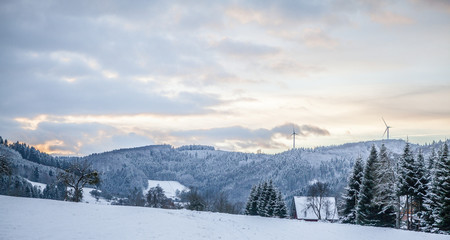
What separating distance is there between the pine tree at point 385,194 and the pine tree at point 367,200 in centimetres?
54

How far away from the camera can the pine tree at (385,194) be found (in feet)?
155

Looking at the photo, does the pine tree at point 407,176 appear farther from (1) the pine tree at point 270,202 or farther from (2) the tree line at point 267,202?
(1) the pine tree at point 270,202

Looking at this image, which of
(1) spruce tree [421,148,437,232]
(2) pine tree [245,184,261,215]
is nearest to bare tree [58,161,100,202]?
(2) pine tree [245,184,261,215]

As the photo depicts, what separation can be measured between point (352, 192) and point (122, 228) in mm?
39116

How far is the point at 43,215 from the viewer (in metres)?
30.4

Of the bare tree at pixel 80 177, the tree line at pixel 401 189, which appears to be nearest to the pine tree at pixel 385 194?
the tree line at pixel 401 189

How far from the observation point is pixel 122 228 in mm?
29266

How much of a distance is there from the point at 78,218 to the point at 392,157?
48.6 metres

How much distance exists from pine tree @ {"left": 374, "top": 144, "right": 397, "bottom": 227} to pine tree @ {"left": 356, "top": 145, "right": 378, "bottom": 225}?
21.2 inches

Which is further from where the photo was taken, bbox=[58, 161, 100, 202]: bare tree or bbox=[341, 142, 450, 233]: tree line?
bbox=[58, 161, 100, 202]: bare tree

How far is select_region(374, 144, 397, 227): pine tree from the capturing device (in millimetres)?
47250

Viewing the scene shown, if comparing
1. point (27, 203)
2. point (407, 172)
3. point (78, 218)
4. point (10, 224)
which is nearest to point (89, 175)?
point (27, 203)

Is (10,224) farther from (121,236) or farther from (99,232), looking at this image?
(121,236)

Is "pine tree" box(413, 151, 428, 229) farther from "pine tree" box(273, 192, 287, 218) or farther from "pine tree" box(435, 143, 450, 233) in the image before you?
"pine tree" box(273, 192, 287, 218)
